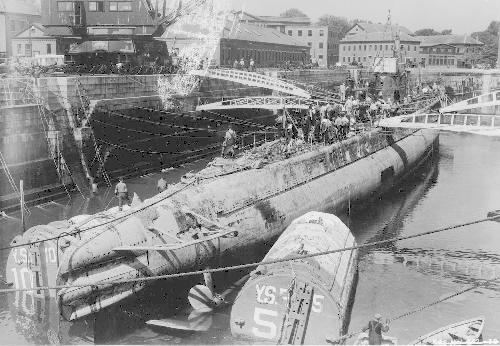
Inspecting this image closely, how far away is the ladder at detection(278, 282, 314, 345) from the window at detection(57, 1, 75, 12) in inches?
1941

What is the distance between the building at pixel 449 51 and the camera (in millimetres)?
139000

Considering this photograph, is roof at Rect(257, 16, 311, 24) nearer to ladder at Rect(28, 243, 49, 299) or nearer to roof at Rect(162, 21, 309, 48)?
roof at Rect(162, 21, 309, 48)

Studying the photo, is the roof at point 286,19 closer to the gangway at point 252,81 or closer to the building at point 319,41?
the building at point 319,41

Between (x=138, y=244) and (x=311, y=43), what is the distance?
118 meters

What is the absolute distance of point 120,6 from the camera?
197 feet

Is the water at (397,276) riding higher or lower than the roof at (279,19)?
lower

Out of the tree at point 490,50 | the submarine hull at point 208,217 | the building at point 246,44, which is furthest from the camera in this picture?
the tree at point 490,50

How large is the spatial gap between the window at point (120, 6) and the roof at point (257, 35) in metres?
25.5

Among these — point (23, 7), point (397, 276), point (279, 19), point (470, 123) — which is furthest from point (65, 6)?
point (279, 19)

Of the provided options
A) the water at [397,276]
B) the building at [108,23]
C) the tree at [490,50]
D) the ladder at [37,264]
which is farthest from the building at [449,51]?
the ladder at [37,264]

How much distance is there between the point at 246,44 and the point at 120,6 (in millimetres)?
33852

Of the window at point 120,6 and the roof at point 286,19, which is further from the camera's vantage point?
the roof at point 286,19

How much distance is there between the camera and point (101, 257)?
21266 mm

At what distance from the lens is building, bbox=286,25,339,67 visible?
425 feet
